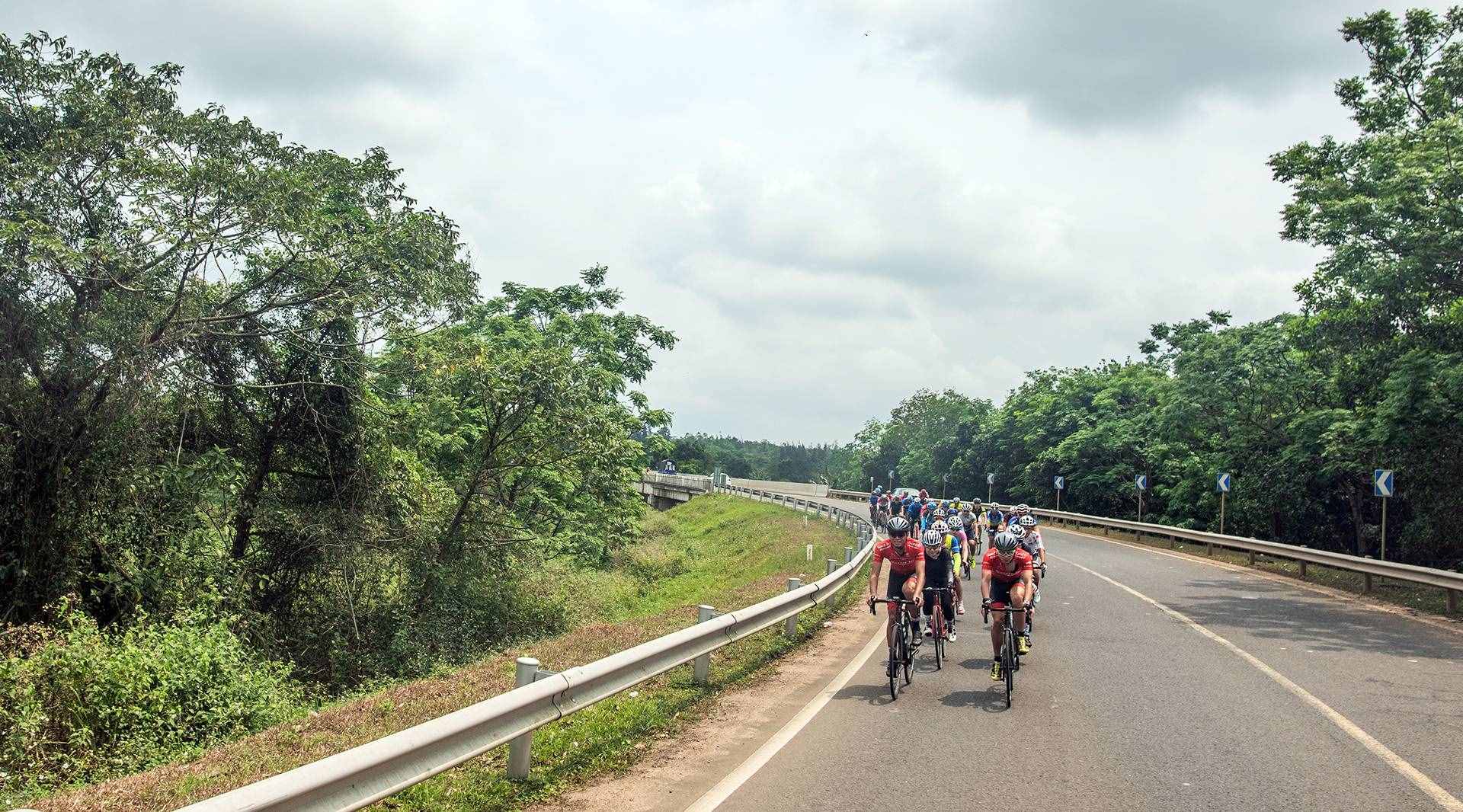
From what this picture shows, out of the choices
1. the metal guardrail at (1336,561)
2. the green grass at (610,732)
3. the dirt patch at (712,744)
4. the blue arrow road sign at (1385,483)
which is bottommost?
the dirt patch at (712,744)

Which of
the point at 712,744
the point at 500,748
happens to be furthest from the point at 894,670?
the point at 500,748

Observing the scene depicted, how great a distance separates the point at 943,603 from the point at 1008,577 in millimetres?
2003

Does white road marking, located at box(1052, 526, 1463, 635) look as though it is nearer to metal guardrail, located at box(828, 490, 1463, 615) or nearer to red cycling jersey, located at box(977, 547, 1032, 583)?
metal guardrail, located at box(828, 490, 1463, 615)

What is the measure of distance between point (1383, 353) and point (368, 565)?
858 inches

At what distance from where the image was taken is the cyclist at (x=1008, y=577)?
10688mm

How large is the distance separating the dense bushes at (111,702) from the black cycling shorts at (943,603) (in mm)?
7403

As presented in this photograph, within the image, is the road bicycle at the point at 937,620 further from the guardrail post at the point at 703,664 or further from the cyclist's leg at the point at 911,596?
the guardrail post at the point at 703,664

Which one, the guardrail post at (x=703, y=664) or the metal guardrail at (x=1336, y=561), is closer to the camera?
the guardrail post at (x=703, y=664)

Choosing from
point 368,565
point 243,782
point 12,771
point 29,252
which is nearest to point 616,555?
point 368,565

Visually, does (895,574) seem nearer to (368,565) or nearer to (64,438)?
(64,438)

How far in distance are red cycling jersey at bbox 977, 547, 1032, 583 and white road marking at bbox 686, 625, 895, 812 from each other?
1.81 metres

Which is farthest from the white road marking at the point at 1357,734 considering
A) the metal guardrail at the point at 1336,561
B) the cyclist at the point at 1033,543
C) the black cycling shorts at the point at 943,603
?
the metal guardrail at the point at 1336,561

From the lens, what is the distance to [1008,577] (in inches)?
430

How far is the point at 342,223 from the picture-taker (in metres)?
18.0
